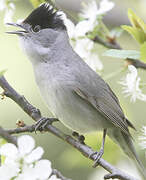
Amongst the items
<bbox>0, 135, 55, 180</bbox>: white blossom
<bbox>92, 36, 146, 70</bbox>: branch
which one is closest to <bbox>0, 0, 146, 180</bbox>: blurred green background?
<bbox>92, 36, 146, 70</bbox>: branch

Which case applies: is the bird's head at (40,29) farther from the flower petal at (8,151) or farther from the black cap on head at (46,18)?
the flower petal at (8,151)

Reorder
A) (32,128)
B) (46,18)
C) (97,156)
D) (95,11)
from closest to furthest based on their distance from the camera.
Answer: (32,128) < (97,156) < (95,11) < (46,18)

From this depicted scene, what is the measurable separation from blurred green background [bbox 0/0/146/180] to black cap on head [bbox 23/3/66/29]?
0.87ft

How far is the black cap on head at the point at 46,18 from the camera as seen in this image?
3.35 m

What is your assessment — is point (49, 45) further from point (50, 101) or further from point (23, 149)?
point (23, 149)

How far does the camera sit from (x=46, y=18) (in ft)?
11.5

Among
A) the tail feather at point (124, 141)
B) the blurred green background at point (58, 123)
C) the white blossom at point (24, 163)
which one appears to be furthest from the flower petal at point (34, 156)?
the tail feather at point (124, 141)

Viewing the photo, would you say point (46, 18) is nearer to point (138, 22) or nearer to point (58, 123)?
point (138, 22)

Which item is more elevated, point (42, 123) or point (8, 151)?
point (8, 151)

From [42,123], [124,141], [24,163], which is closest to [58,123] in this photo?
[124,141]

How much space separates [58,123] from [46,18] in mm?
1996

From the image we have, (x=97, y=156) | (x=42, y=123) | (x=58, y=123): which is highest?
(x=42, y=123)

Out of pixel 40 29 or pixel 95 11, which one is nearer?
pixel 95 11

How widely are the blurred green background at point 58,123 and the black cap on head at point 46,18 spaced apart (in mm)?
265
